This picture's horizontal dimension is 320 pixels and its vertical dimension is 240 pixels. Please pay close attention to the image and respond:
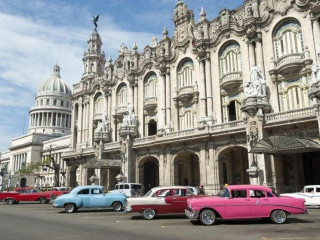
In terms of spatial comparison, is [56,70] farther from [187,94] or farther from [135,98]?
[187,94]

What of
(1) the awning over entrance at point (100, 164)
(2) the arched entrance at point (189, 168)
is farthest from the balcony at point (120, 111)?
(2) the arched entrance at point (189, 168)

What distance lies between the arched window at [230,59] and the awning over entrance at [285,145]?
11334 mm

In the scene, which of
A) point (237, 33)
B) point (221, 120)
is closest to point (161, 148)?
point (221, 120)

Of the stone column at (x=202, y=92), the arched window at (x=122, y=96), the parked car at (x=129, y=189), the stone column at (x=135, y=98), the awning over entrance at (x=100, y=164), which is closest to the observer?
the parked car at (x=129, y=189)

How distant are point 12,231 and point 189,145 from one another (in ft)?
71.7

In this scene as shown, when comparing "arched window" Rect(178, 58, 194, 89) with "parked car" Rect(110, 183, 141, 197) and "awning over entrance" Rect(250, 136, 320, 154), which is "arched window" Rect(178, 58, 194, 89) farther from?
"awning over entrance" Rect(250, 136, 320, 154)

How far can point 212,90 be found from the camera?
33562 mm

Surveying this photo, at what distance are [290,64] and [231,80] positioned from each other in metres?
5.84

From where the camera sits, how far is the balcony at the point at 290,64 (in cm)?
2688

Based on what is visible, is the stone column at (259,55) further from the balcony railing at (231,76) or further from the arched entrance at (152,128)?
the arched entrance at (152,128)

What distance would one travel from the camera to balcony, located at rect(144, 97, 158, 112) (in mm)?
39156

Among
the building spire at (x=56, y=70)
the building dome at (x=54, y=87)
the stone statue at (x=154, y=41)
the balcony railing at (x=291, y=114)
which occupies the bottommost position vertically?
the balcony railing at (x=291, y=114)

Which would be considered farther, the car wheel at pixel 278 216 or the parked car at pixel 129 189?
the parked car at pixel 129 189

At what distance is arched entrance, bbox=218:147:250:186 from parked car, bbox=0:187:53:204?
1752cm
